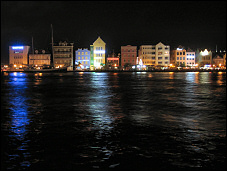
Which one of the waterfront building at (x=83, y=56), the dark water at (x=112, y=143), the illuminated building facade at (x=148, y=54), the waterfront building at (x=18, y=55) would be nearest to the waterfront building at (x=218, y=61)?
the illuminated building facade at (x=148, y=54)

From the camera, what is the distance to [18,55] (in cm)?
14188

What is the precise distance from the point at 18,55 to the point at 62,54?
66.2 ft

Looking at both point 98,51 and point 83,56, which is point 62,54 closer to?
point 83,56

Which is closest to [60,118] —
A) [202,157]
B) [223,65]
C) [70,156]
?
[70,156]

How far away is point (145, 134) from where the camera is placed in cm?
1266

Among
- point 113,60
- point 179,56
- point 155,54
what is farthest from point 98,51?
point 179,56

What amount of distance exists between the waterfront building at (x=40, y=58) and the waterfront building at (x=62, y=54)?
330 centimetres

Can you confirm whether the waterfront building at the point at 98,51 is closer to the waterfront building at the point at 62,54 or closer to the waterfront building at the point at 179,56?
the waterfront building at the point at 62,54

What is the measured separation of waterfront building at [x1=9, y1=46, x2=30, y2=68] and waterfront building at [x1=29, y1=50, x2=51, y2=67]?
3210mm

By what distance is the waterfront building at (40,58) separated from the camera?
13900 cm

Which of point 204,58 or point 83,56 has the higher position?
point 83,56

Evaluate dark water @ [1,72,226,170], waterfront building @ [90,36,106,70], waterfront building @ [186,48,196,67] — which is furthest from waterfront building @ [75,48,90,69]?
dark water @ [1,72,226,170]

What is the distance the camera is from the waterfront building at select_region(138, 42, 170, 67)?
141250 millimetres

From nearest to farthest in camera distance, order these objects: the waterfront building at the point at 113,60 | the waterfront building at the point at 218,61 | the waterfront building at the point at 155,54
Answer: the waterfront building at the point at 155,54 → the waterfront building at the point at 113,60 → the waterfront building at the point at 218,61
